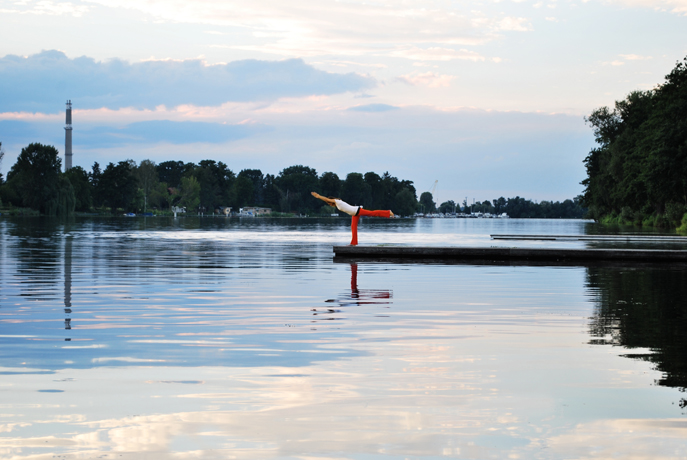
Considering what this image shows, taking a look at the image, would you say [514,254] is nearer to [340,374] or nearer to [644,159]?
[340,374]

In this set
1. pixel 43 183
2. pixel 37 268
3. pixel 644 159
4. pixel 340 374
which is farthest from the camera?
pixel 43 183

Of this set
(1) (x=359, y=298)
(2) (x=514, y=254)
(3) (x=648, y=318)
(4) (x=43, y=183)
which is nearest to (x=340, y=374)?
(3) (x=648, y=318)

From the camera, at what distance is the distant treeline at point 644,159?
71.8 meters

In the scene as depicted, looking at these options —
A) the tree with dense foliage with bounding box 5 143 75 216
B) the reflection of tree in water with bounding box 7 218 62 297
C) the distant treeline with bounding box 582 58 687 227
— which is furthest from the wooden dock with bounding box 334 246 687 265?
the tree with dense foliage with bounding box 5 143 75 216

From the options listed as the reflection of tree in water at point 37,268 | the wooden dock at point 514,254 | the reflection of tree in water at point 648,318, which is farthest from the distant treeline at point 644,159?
the reflection of tree in water at point 37,268

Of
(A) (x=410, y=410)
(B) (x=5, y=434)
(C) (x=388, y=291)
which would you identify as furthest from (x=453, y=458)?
(C) (x=388, y=291)

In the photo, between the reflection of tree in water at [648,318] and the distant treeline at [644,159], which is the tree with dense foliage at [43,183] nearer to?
the distant treeline at [644,159]

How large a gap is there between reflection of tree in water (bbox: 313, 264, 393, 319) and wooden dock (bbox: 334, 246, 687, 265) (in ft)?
41.6

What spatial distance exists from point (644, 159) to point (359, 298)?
2851 inches

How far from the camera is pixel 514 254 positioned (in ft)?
108

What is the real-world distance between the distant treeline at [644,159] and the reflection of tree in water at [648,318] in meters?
51.1

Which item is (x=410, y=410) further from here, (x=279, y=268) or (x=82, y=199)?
(x=82, y=199)

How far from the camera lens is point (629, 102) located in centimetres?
10831

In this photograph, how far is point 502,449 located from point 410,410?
4.41 feet
